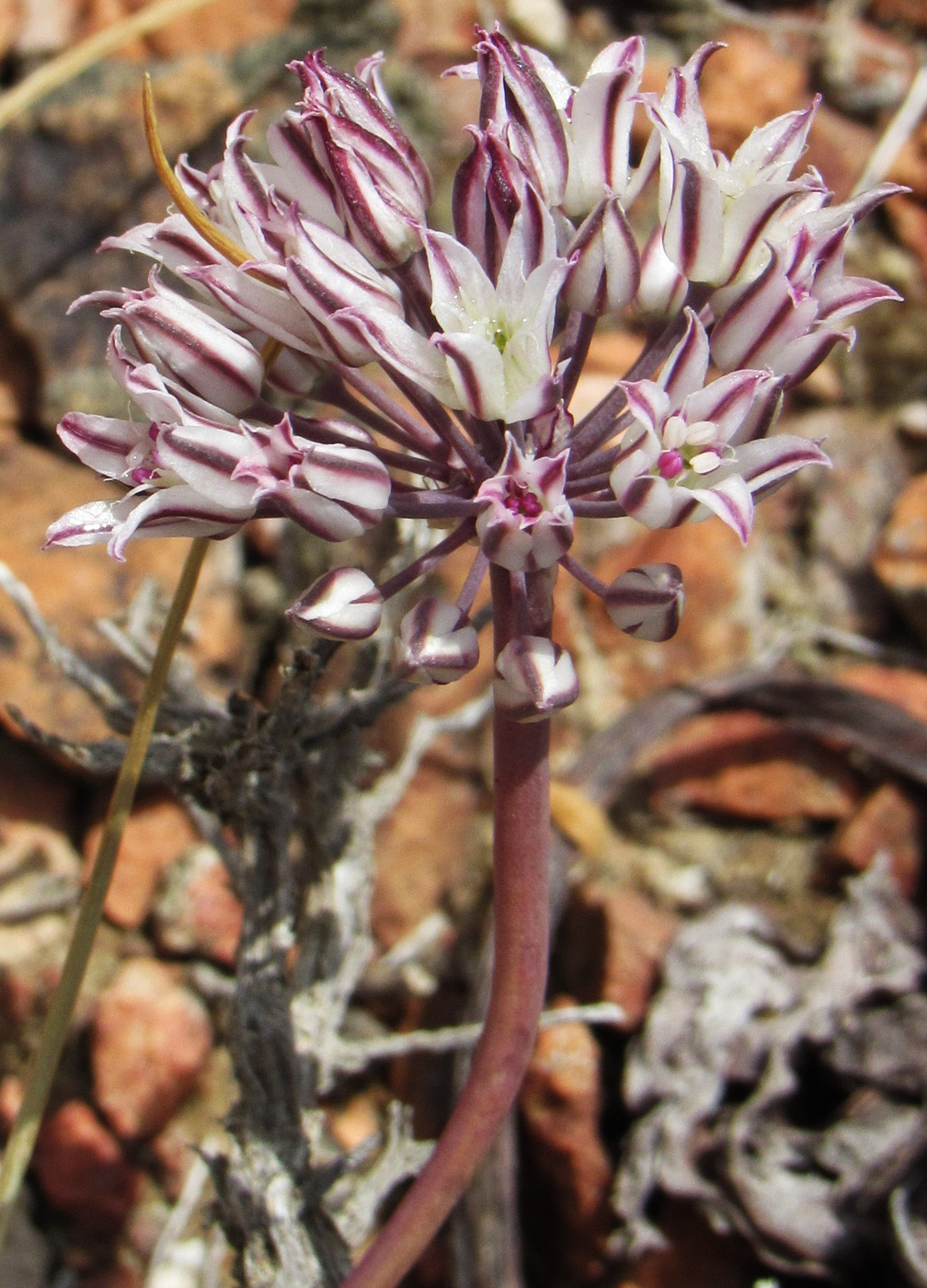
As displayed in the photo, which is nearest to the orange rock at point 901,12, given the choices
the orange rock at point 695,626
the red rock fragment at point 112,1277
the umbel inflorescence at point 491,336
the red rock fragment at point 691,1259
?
the orange rock at point 695,626

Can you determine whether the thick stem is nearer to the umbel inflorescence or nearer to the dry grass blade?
the umbel inflorescence

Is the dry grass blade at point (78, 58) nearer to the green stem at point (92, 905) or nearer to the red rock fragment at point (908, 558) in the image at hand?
the green stem at point (92, 905)

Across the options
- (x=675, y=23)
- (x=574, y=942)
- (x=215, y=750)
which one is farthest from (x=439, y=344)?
(x=675, y=23)

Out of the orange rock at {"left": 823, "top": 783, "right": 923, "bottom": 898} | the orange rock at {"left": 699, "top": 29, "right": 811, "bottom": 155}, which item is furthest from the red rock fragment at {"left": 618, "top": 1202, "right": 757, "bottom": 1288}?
the orange rock at {"left": 699, "top": 29, "right": 811, "bottom": 155}

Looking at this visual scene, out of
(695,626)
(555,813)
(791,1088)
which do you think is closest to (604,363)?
(695,626)

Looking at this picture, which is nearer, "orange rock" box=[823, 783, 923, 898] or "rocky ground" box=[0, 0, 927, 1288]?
"rocky ground" box=[0, 0, 927, 1288]

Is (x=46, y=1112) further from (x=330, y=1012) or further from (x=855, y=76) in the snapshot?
(x=855, y=76)
